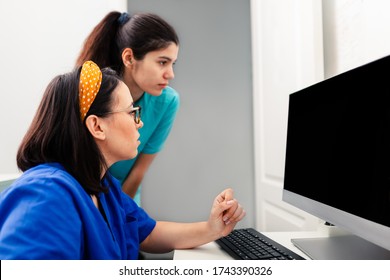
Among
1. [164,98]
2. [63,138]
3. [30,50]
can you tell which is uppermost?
[30,50]

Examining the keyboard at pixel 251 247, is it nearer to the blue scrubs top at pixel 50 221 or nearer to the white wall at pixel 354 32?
the blue scrubs top at pixel 50 221

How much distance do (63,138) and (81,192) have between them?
0.11m

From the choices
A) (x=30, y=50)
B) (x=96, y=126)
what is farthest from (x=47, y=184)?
(x=30, y=50)

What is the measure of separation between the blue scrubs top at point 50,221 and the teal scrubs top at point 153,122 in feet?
2.45

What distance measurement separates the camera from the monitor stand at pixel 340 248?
0.77m

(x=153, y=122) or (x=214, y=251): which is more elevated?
(x=153, y=122)

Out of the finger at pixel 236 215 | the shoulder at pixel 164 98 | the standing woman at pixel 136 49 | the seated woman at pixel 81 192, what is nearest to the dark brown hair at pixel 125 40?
the standing woman at pixel 136 49

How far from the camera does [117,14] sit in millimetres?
1297

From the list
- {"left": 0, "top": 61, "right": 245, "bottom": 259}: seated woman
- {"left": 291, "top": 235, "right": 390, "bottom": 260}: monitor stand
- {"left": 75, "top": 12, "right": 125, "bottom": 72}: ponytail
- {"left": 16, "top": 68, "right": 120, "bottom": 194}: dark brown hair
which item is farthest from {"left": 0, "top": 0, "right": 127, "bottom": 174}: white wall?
{"left": 291, "top": 235, "right": 390, "bottom": 260}: monitor stand

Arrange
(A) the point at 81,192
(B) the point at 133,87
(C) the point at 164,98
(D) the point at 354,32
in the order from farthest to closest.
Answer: (C) the point at 164,98 < (B) the point at 133,87 < (D) the point at 354,32 < (A) the point at 81,192

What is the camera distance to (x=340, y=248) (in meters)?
0.84

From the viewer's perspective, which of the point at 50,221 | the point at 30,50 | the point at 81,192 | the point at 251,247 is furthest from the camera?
the point at 30,50

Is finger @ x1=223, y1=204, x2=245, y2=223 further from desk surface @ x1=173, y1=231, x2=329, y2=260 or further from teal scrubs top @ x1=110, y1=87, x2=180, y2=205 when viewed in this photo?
teal scrubs top @ x1=110, y1=87, x2=180, y2=205

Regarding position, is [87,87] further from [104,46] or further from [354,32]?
[354,32]
